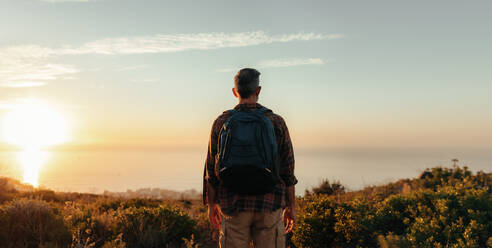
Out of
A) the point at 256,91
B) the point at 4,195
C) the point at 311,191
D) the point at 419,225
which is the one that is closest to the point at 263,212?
the point at 256,91

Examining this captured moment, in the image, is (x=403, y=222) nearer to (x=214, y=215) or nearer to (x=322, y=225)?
(x=322, y=225)

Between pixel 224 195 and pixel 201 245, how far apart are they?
429 centimetres

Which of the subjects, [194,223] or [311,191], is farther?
[311,191]

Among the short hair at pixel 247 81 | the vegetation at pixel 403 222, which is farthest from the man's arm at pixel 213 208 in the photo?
the vegetation at pixel 403 222

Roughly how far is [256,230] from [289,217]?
1.41 feet

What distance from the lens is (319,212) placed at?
23.3ft

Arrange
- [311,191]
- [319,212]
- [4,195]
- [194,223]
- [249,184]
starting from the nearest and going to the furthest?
1. [249,184]
2. [319,212]
3. [194,223]
4. [4,195]
5. [311,191]

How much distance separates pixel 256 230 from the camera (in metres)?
3.47

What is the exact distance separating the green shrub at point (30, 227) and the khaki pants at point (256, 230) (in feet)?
15.3

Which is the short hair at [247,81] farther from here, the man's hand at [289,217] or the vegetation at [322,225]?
the vegetation at [322,225]

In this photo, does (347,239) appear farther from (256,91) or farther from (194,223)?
(256,91)

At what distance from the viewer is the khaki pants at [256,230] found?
3.37 metres

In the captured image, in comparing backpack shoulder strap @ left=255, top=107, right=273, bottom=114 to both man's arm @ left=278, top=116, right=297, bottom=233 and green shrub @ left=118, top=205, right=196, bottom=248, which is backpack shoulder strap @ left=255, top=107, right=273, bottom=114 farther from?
green shrub @ left=118, top=205, right=196, bottom=248

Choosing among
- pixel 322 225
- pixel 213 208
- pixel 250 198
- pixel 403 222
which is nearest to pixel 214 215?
pixel 213 208
